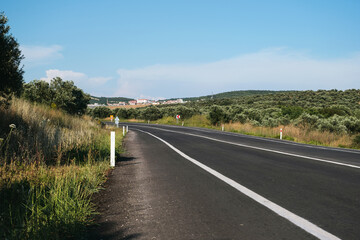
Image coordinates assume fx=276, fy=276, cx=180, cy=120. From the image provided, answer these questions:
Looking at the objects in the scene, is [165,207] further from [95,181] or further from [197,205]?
[95,181]

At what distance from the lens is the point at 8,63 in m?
9.43

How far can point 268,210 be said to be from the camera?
409 cm

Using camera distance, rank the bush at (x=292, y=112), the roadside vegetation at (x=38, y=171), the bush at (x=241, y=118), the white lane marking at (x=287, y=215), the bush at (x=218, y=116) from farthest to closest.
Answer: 1. the bush at (x=218, y=116)
2. the bush at (x=241, y=118)
3. the bush at (x=292, y=112)
4. the roadside vegetation at (x=38, y=171)
5. the white lane marking at (x=287, y=215)

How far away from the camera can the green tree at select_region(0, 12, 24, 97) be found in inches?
366

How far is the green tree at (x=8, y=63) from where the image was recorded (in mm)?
9297

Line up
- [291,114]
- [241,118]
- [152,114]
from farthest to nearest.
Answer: [152,114]
[241,118]
[291,114]

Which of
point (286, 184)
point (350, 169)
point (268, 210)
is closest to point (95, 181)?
point (268, 210)

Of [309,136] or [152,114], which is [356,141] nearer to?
[309,136]

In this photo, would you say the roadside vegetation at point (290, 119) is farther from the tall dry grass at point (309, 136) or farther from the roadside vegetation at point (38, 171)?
the roadside vegetation at point (38, 171)

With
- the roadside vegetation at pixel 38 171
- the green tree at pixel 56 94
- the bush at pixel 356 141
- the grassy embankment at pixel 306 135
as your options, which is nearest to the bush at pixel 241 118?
the grassy embankment at pixel 306 135

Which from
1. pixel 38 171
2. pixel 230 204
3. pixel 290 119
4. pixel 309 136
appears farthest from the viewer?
pixel 290 119

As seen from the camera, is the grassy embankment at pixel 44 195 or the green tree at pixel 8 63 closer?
the grassy embankment at pixel 44 195

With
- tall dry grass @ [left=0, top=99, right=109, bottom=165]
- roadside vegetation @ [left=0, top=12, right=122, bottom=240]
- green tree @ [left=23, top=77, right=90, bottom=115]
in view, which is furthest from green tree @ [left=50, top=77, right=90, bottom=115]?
tall dry grass @ [left=0, top=99, right=109, bottom=165]

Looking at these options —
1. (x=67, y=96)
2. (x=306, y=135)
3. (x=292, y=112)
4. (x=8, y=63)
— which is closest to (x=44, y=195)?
(x=8, y=63)
